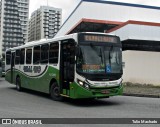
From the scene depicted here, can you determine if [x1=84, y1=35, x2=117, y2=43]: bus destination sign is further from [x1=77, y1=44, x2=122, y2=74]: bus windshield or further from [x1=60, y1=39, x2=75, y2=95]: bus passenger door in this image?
[x1=60, y1=39, x2=75, y2=95]: bus passenger door

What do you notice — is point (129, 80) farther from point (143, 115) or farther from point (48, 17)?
point (48, 17)

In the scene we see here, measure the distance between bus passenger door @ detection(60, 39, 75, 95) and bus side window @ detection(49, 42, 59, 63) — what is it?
1.66 ft

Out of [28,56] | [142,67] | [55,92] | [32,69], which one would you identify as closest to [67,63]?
[55,92]

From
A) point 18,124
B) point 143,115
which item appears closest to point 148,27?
point 143,115

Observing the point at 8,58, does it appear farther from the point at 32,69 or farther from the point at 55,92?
the point at 55,92

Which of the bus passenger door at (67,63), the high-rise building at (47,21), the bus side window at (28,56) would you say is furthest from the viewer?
the high-rise building at (47,21)

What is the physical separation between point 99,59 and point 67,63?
145 centimetres

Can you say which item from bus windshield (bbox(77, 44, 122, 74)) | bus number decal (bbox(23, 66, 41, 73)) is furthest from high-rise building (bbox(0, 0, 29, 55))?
bus windshield (bbox(77, 44, 122, 74))

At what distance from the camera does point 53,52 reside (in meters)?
Answer: 14.8

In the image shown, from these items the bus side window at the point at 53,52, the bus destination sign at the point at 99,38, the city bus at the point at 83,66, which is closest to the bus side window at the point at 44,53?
the city bus at the point at 83,66

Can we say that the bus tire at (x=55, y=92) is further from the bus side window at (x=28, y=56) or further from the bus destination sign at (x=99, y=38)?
the bus side window at (x=28, y=56)

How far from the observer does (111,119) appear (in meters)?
9.82

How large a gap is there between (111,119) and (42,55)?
7148 millimetres

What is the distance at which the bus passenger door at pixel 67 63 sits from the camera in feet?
42.9
